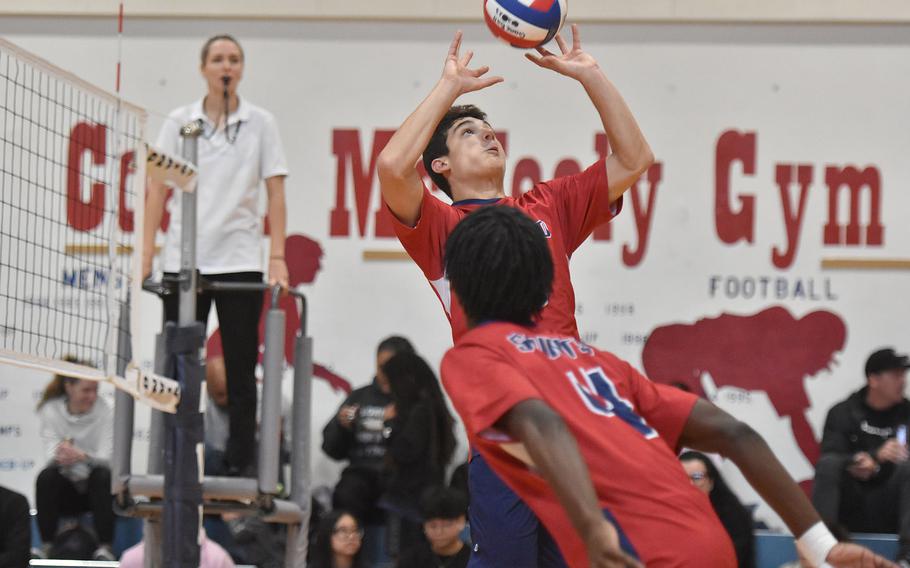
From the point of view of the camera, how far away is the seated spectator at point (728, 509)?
7.67m

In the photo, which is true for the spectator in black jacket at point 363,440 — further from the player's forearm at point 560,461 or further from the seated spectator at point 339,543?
the player's forearm at point 560,461

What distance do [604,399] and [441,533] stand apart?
468 centimetres

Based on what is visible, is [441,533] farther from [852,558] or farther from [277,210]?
[852,558]

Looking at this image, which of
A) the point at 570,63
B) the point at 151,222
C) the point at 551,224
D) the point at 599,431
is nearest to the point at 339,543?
the point at 151,222

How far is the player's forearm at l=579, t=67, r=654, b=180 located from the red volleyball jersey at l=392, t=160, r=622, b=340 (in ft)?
0.34

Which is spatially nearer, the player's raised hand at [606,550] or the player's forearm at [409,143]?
the player's raised hand at [606,550]

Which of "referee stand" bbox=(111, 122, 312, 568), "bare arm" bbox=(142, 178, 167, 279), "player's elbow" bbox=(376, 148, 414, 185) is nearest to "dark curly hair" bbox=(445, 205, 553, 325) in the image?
"player's elbow" bbox=(376, 148, 414, 185)

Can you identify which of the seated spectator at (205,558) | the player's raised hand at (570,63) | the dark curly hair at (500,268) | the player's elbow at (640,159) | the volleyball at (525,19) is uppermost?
the volleyball at (525,19)

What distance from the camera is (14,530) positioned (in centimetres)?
752

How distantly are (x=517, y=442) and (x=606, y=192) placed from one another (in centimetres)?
186

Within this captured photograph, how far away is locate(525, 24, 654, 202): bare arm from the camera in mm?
4586

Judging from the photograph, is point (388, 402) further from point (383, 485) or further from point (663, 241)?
point (663, 241)

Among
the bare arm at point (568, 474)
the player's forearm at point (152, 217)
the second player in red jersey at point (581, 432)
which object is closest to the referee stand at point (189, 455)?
the player's forearm at point (152, 217)

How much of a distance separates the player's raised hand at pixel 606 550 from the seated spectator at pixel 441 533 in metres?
4.82
